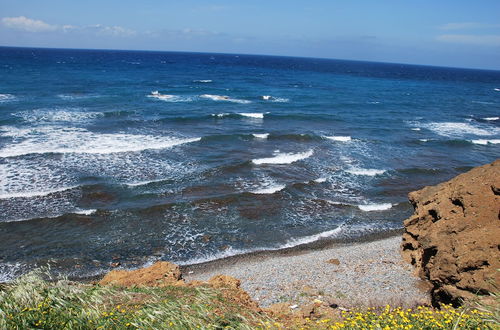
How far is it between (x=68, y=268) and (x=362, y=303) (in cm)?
1192

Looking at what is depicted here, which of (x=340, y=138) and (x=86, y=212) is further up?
(x=340, y=138)

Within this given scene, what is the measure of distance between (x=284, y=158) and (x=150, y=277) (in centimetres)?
1954

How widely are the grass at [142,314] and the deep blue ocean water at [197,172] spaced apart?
27.4 ft

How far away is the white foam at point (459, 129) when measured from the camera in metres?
42.6

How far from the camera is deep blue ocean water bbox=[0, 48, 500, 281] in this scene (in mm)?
18281

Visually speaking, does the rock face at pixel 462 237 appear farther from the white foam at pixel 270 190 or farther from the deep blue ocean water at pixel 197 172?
the white foam at pixel 270 190

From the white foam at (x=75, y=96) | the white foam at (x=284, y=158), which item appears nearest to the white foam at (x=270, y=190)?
the white foam at (x=284, y=158)

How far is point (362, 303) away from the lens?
12.3m

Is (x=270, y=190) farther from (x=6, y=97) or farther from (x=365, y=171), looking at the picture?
(x=6, y=97)

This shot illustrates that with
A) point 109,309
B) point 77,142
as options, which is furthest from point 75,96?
point 109,309

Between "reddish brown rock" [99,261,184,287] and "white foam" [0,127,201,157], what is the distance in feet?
61.6

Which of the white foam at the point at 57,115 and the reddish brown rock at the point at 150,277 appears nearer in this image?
the reddish brown rock at the point at 150,277

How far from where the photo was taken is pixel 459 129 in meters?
45.0

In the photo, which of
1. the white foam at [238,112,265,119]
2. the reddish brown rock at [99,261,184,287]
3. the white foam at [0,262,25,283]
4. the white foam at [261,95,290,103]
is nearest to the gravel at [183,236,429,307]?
the reddish brown rock at [99,261,184,287]
